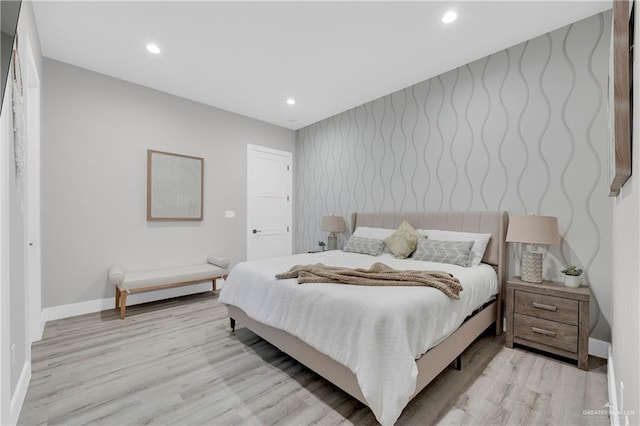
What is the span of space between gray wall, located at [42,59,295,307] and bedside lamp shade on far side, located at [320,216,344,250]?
1609 millimetres

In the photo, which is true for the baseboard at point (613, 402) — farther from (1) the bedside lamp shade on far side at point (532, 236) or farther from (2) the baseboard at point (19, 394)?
(2) the baseboard at point (19, 394)

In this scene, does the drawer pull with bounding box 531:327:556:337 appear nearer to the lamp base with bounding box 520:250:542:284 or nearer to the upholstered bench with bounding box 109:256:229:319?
the lamp base with bounding box 520:250:542:284

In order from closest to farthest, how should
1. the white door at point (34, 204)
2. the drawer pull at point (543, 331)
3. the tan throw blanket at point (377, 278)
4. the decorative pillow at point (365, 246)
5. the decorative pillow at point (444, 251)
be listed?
the tan throw blanket at point (377, 278) → the drawer pull at point (543, 331) → the white door at point (34, 204) → the decorative pillow at point (444, 251) → the decorative pillow at point (365, 246)

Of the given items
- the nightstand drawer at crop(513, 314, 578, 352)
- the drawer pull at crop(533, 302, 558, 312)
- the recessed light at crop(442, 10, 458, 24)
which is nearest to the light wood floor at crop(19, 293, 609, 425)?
the nightstand drawer at crop(513, 314, 578, 352)

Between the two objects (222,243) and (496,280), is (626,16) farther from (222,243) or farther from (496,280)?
(222,243)

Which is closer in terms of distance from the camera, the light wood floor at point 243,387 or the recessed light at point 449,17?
the light wood floor at point 243,387

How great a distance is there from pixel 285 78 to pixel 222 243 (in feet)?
8.53

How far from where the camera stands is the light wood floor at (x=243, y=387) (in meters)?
1.63

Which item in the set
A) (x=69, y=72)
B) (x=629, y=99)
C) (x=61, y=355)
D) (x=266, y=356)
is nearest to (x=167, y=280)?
(x=61, y=355)

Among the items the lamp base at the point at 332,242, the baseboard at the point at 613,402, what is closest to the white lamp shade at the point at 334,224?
the lamp base at the point at 332,242

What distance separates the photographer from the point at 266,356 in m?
2.34

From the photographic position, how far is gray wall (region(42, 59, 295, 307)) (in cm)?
312

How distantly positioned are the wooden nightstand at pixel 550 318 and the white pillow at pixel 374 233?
4.57ft

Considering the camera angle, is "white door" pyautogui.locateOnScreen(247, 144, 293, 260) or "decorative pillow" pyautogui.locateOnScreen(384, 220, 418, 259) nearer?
"decorative pillow" pyautogui.locateOnScreen(384, 220, 418, 259)
